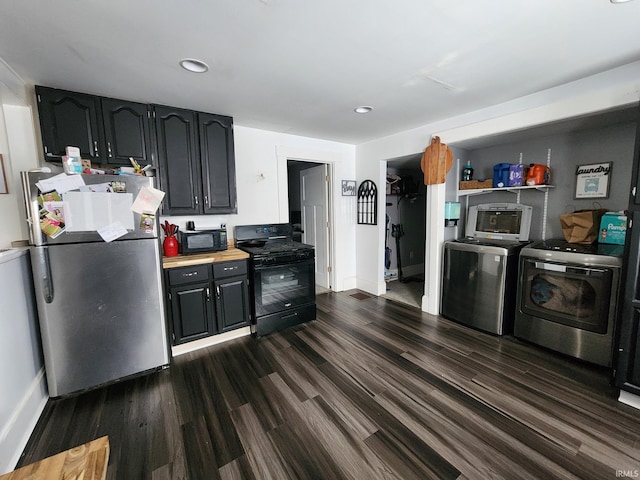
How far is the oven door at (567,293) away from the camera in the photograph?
2.07m

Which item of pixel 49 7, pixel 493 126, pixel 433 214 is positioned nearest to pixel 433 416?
pixel 433 214

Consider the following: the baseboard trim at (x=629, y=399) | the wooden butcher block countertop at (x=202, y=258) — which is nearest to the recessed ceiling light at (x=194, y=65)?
the wooden butcher block countertop at (x=202, y=258)

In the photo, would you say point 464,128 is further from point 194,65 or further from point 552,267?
point 194,65

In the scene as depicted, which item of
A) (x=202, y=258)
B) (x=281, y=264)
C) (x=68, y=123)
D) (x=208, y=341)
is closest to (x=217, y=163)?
(x=202, y=258)

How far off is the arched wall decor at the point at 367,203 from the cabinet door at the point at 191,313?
8.08ft

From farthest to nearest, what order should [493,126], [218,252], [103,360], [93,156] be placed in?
[218,252] < [493,126] < [93,156] < [103,360]

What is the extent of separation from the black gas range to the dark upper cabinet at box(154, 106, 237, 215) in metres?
0.48

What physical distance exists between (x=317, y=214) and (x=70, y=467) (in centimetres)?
370

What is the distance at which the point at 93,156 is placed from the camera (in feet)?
7.27

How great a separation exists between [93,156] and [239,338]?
2.12 meters

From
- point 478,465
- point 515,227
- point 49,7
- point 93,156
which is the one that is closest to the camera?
point 49,7

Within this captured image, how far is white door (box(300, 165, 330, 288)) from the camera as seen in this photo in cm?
410

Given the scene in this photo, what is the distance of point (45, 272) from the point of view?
176 cm

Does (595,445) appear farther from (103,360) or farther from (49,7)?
(49,7)
